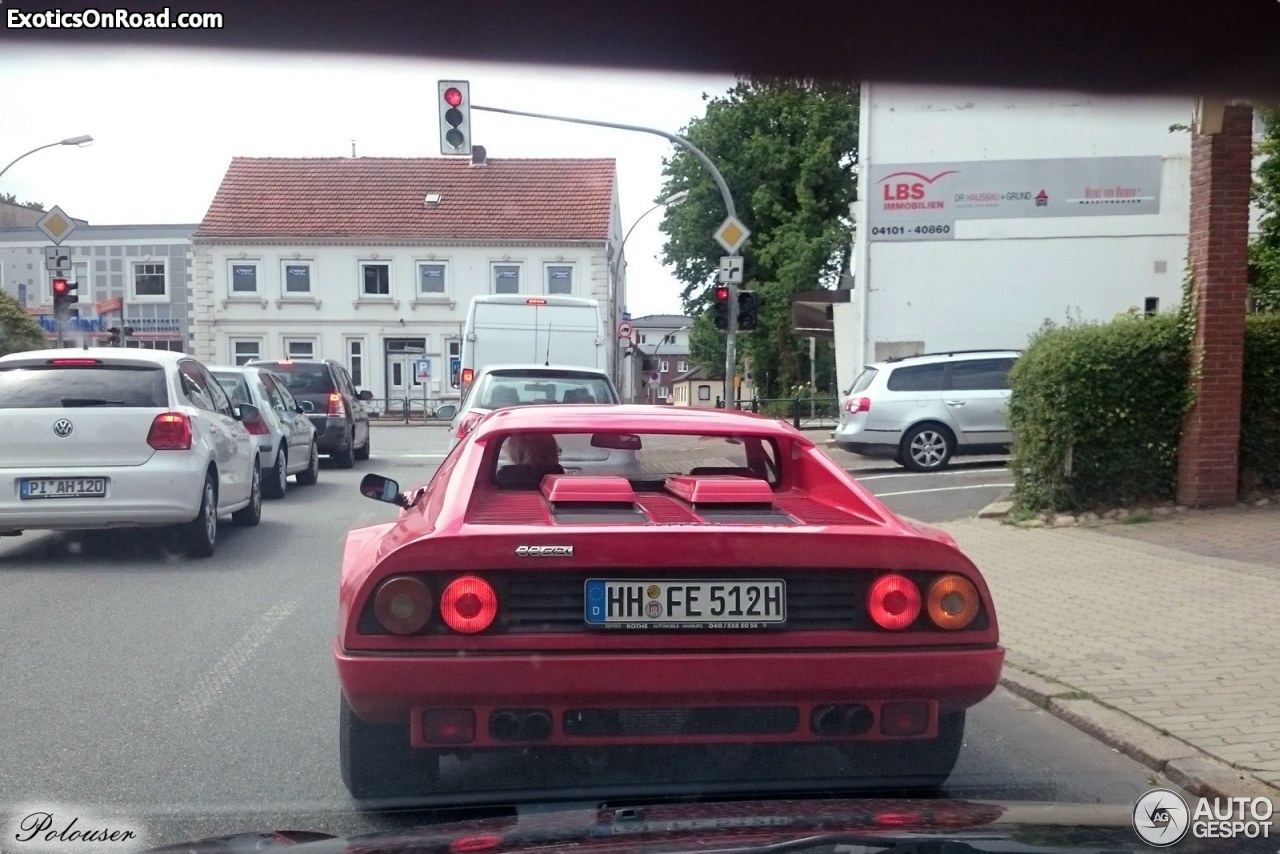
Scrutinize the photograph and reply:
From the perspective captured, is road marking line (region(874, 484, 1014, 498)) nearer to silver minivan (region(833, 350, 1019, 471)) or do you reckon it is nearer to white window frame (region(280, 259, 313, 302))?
silver minivan (region(833, 350, 1019, 471))

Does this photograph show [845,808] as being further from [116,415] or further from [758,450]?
[116,415]

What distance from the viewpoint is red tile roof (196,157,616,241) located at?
1937 inches

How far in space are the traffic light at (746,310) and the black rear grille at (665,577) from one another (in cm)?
1547

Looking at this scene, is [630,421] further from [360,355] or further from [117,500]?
[360,355]

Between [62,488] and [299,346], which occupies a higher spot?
[299,346]

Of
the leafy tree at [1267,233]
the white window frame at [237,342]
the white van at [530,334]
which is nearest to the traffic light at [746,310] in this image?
the white van at [530,334]

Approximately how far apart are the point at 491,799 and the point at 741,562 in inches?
49.6

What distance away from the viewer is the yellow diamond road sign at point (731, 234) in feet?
63.3

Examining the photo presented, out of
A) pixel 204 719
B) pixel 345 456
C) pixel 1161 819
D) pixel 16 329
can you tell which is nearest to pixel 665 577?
pixel 1161 819

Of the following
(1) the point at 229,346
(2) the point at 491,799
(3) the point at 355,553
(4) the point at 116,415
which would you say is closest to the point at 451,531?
(3) the point at 355,553

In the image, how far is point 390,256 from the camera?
162 ft

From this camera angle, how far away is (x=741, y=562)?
Result: 3.91 metres

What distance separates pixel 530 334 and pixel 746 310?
3492 mm

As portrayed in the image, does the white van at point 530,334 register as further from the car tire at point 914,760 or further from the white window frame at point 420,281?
the white window frame at point 420,281
